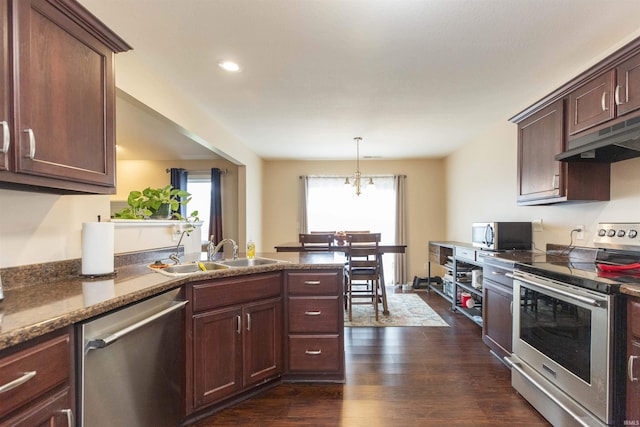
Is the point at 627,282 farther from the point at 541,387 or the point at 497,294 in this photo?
the point at 497,294

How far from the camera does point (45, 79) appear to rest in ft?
4.00

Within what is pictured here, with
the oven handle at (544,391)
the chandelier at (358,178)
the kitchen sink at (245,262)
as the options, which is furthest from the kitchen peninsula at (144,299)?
the chandelier at (358,178)

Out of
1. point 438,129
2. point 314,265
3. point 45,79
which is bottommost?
point 314,265

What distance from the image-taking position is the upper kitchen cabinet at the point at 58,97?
1.10 m

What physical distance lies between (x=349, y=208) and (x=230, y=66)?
12.7 feet

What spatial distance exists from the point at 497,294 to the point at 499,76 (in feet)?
5.99

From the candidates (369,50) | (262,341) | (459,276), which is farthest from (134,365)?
(459,276)

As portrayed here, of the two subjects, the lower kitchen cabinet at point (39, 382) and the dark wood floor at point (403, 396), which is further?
the dark wood floor at point (403, 396)

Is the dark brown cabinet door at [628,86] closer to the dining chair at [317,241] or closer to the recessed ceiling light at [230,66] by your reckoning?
the recessed ceiling light at [230,66]

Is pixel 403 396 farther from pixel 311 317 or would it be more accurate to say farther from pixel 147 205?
pixel 147 205

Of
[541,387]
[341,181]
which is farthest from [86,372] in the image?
[341,181]

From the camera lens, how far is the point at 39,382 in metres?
0.91

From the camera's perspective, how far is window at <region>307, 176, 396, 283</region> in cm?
582

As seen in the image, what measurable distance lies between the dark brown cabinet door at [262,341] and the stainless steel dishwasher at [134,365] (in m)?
0.42
